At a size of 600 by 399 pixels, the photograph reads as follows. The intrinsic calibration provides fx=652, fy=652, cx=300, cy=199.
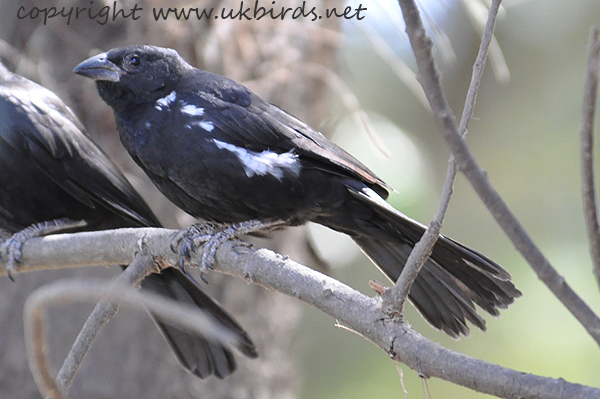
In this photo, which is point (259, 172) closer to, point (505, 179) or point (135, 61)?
point (135, 61)

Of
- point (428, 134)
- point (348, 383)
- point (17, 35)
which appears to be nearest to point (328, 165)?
point (17, 35)

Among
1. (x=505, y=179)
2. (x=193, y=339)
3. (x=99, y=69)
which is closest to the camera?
(x=99, y=69)

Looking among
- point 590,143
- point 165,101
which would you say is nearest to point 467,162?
point 590,143

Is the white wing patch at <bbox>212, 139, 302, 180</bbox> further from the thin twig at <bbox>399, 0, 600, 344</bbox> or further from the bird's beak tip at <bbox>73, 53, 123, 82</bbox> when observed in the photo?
the thin twig at <bbox>399, 0, 600, 344</bbox>

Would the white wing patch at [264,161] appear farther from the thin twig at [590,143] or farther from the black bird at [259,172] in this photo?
the thin twig at [590,143]

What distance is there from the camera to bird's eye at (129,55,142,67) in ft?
9.45

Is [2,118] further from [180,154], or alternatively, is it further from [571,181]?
[571,181]

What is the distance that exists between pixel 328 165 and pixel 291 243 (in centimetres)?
163

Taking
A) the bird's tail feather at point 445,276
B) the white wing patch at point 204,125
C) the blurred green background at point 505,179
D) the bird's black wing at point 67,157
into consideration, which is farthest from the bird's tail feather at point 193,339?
the blurred green background at point 505,179

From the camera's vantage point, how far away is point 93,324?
2.04 m

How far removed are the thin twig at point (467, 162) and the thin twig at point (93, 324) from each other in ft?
3.24

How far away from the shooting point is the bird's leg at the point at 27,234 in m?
2.85

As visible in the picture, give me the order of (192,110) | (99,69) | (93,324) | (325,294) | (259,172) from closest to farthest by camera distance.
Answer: (325,294) → (93,324) → (259,172) → (192,110) → (99,69)

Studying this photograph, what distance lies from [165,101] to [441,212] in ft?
5.00
